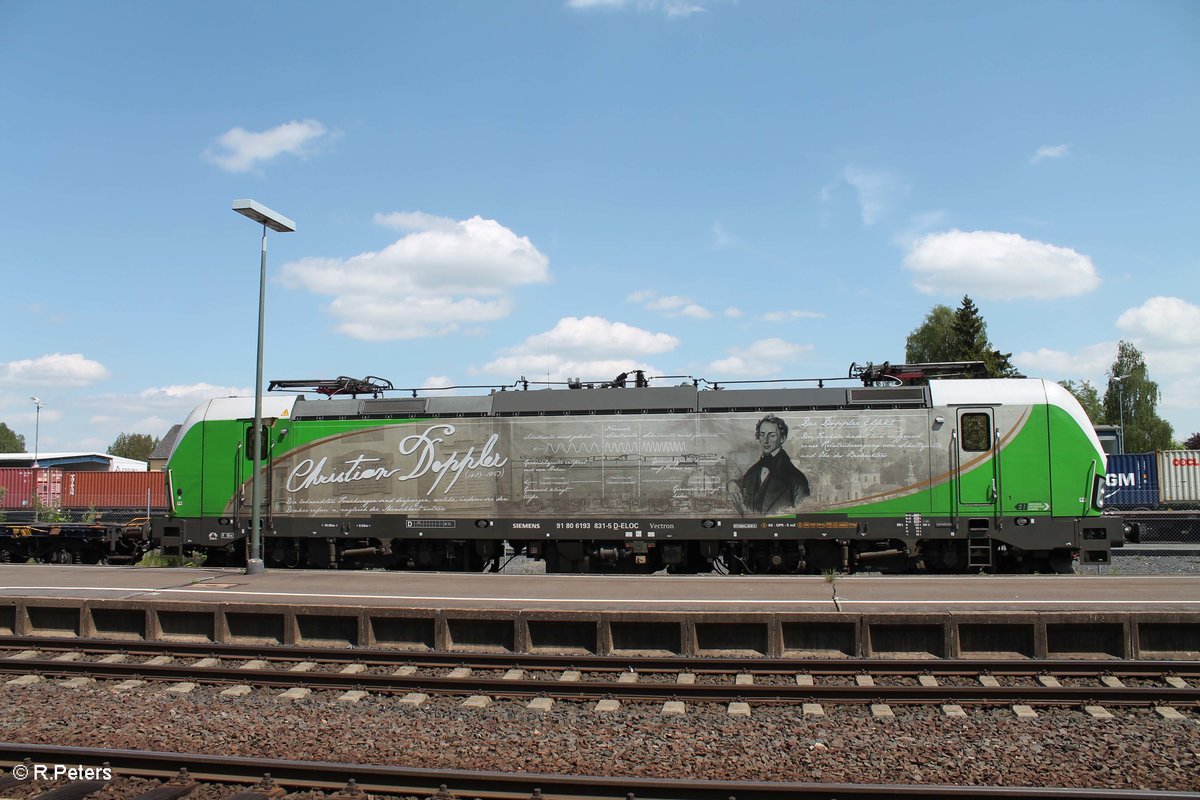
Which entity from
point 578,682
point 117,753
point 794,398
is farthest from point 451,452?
point 117,753

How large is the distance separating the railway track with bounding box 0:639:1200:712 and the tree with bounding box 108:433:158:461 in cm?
14695

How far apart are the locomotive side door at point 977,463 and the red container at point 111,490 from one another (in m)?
34.3

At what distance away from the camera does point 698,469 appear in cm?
1708

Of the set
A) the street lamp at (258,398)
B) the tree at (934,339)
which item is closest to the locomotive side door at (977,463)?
the street lamp at (258,398)

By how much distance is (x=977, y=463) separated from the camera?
53.7ft

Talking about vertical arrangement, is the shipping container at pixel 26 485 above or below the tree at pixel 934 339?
below

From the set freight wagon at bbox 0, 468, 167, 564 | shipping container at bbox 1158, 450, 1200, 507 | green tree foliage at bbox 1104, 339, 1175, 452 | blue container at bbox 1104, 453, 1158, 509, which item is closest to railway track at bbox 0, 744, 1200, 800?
freight wagon at bbox 0, 468, 167, 564

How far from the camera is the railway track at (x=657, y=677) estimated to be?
9125 mm

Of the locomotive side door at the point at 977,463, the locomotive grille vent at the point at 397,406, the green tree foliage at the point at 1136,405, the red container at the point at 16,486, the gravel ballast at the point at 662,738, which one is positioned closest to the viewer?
the gravel ballast at the point at 662,738

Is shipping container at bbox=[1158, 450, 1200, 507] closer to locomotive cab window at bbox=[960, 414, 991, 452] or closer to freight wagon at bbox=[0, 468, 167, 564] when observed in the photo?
locomotive cab window at bbox=[960, 414, 991, 452]

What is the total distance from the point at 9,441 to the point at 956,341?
164m

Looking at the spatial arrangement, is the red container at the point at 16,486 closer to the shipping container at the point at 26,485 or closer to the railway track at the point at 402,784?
the shipping container at the point at 26,485

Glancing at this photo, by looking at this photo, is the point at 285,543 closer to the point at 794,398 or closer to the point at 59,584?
the point at 59,584

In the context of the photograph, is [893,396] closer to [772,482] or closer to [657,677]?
[772,482]
